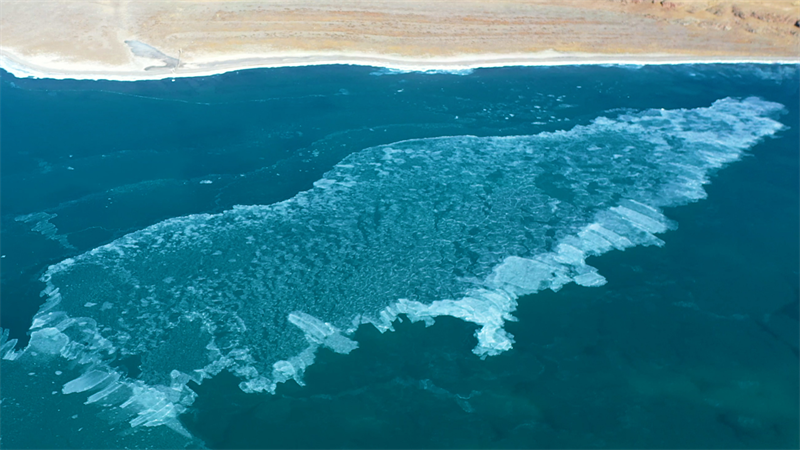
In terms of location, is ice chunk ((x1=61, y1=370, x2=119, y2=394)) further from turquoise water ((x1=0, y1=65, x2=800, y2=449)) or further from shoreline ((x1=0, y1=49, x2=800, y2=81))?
shoreline ((x1=0, y1=49, x2=800, y2=81))

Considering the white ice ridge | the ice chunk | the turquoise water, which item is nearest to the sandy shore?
the turquoise water

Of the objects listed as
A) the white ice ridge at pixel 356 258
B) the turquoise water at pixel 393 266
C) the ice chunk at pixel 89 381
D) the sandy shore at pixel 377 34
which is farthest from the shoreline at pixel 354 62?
the ice chunk at pixel 89 381

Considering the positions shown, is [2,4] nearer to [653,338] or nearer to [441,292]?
[441,292]

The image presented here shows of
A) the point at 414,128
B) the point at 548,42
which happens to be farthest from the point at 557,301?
the point at 548,42

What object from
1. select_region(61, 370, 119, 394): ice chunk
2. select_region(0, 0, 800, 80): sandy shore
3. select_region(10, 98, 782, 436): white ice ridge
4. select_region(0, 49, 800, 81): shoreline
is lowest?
select_region(61, 370, 119, 394): ice chunk

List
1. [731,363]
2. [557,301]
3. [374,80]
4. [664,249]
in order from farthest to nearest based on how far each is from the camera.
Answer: [374,80] < [664,249] < [557,301] < [731,363]
